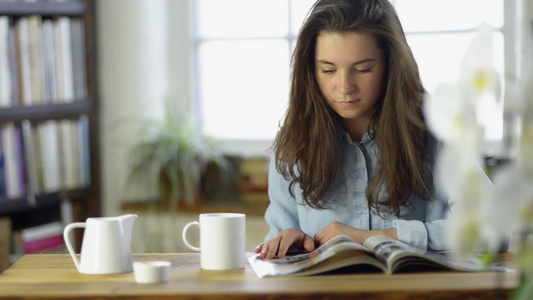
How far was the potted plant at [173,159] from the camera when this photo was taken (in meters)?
3.66

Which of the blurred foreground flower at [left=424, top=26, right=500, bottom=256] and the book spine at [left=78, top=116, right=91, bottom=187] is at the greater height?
the blurred foreground flower at [left=424, top=26, right=500, bottom=256]

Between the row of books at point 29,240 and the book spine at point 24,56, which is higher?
the book spine at point 24,56

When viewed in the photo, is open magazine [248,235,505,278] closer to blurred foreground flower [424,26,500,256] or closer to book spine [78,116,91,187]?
blurred foreground flower [424,26,500,256]

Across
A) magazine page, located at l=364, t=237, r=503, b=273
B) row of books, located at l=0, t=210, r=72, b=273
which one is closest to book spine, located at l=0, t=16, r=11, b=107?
row of books, located at l=0, t=210, r=72, b=273

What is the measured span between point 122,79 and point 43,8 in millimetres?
528

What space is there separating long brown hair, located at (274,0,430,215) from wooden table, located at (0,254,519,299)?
1.64 ft

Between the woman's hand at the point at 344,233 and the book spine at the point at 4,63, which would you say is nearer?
the woman's hand at the point at 344,233

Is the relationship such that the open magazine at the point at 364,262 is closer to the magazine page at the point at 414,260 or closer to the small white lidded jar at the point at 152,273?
the magazine page at the point at 414,260

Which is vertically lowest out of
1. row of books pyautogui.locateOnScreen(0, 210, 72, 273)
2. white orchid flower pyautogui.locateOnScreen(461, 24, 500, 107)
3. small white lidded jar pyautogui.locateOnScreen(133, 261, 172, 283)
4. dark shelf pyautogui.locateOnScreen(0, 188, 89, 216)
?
row of books pyautogui.locateOnScreen(0, 210, 72, 273)

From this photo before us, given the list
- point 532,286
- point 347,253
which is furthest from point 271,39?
point 532,286

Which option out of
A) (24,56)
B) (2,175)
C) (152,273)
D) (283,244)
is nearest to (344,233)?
(283,244)

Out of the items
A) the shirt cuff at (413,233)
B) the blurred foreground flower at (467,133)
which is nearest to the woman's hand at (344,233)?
the shirt cuff at (413,233)

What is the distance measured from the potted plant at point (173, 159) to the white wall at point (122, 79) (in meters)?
0.08

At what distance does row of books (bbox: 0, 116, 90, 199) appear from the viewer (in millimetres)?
3303
